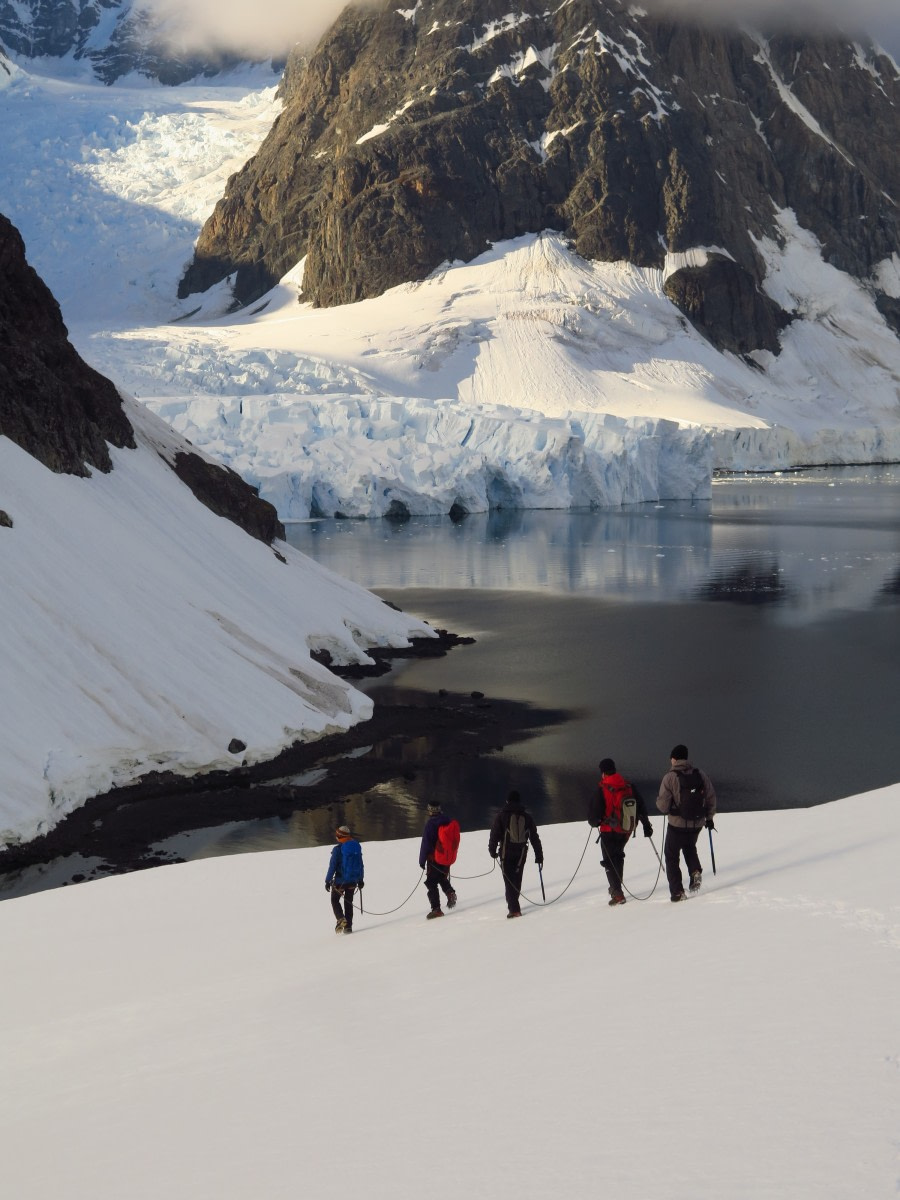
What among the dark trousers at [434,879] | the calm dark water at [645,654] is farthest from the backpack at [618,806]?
the calm dark water at [645,654]

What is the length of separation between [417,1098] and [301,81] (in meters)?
163

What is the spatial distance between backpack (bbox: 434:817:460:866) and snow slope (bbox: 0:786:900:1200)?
1.79 feet

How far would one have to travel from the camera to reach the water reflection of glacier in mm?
44000

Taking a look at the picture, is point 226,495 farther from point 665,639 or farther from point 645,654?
Answer: point 665,639

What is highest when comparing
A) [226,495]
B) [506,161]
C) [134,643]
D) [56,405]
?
[506,161]

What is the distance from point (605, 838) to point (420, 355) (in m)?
108

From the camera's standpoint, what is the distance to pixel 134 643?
67.2ft

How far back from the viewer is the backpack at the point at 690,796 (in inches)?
424

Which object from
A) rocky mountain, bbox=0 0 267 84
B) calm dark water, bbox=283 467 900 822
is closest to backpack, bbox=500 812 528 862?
calm dark water, bbox=283 467 900 822

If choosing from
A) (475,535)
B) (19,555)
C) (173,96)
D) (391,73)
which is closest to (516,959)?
(19,555)

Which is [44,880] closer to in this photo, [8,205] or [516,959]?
[516,959]

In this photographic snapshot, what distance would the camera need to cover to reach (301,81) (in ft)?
513

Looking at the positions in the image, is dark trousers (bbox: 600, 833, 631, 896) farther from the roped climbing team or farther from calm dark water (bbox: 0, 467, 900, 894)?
calm dark water (bbox: 0, 467, 900, 894)

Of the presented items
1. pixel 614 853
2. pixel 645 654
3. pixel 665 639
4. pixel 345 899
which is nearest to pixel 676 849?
pixel 614 853
